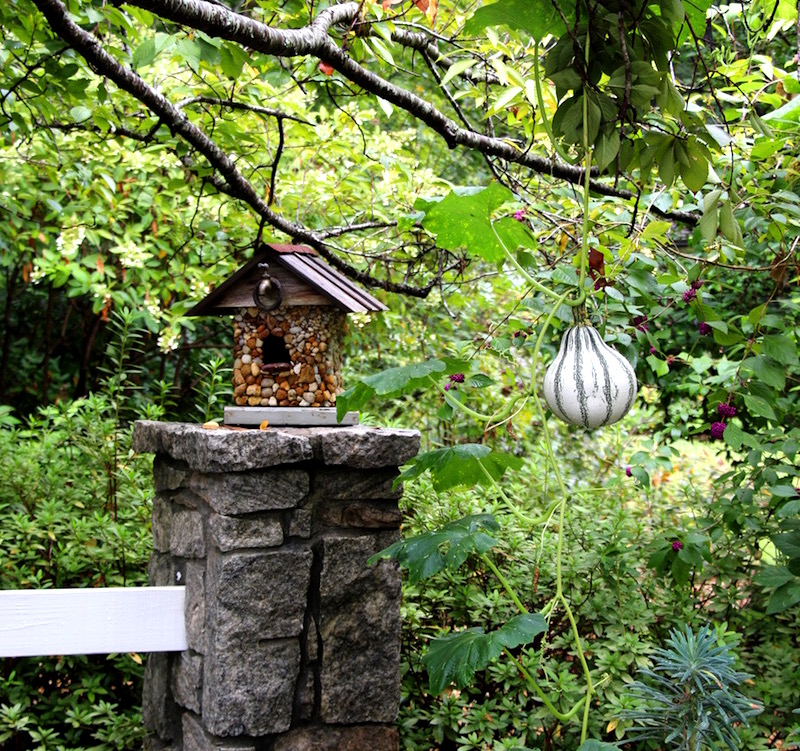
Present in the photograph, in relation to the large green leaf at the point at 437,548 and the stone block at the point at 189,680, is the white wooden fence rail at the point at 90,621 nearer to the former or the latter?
the stone block at the point at 189,680

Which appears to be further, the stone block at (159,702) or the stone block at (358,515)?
the stone block at (159,702)

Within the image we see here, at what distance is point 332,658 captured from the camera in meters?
1.90

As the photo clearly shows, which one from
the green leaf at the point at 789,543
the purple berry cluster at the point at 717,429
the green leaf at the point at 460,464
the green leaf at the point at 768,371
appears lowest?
the green leaf at the point at 789,543

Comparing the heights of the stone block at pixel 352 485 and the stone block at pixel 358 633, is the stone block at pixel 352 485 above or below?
above

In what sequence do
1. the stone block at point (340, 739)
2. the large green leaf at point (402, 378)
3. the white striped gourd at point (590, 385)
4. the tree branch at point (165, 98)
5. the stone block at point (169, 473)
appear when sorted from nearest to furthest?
the white striped gourd at point (590, 385)
the large green leaf at point (402, 378)
the tree branch at point (165, 98)
the stone block at point (340, 739)
the stone block at point (169, 473)

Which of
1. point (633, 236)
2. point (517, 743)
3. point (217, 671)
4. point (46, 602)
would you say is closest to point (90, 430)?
point (46, 602)

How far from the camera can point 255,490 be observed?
183 cm

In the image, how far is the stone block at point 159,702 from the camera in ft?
6.96

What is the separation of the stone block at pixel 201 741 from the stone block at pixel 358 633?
0.19m

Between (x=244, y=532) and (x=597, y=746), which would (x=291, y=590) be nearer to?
(x=244, y=532)

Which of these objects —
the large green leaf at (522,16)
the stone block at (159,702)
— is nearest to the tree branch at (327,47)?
the large green leaf at (522,16)

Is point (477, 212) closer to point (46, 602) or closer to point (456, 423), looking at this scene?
point (46, 602)

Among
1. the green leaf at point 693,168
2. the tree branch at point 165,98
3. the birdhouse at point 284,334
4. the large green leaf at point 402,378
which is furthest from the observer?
the birdhouse at point 284,334

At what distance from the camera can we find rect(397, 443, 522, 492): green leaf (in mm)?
1486
